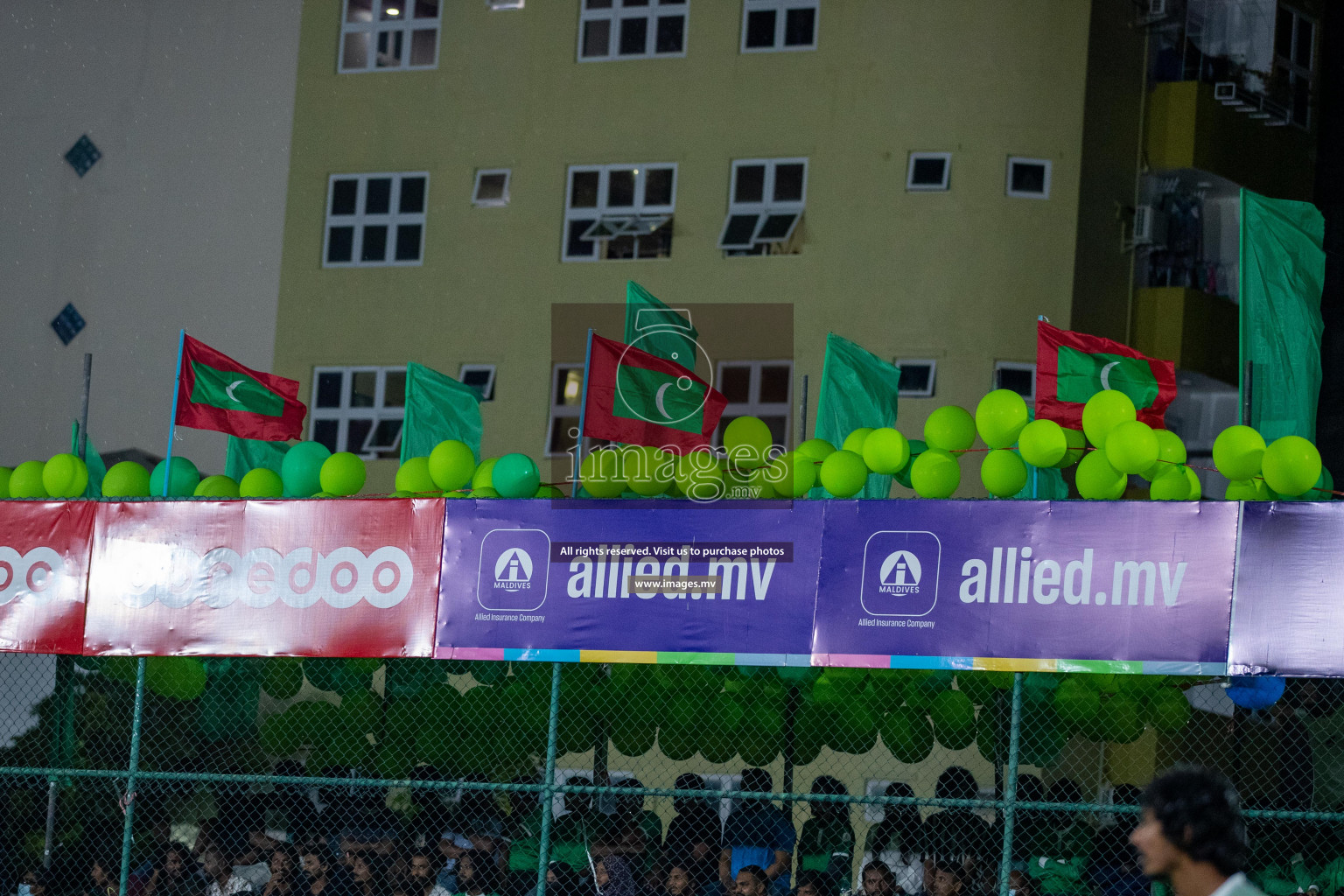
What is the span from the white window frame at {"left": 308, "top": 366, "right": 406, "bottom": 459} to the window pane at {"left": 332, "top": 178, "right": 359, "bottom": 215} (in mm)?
2220

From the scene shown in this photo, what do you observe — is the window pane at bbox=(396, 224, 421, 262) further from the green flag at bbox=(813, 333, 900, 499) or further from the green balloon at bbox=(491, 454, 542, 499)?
the green balloon at bbox=(491, 454, 542, 499)

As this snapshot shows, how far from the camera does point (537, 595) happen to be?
904 centimetres

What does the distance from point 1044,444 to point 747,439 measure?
6.47 ft

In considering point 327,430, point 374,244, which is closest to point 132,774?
point 327,430

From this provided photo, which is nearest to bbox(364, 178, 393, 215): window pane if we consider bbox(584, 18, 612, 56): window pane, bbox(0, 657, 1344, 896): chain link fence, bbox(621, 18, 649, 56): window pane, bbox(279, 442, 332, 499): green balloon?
bbox(584, 18, 612, 56): window pane

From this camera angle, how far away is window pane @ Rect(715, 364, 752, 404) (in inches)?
793

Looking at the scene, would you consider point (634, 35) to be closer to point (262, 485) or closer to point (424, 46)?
point (424, 46)

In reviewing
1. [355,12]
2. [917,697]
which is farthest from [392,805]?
[355,12]

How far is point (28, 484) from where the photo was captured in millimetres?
11406

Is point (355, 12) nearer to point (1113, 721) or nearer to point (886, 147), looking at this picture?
point (886, 147)

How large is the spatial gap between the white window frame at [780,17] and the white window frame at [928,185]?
78.1 inches

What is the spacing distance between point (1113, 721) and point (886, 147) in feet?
37.3

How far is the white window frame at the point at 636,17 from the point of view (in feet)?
68.5

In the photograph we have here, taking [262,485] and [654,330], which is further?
[262,485]
